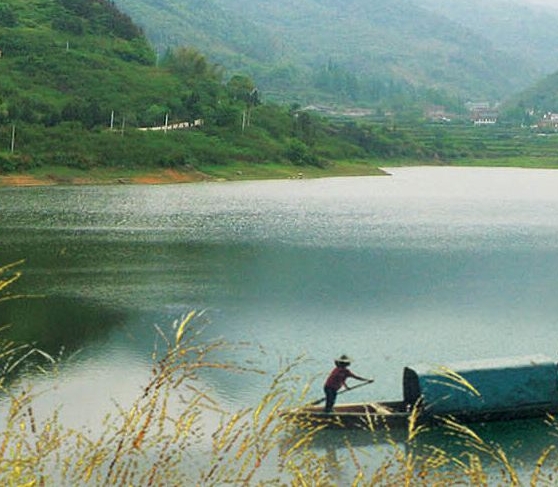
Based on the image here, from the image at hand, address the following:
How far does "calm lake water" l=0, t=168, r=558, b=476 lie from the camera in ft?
109

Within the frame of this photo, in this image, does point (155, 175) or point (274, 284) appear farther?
point (155, 175)

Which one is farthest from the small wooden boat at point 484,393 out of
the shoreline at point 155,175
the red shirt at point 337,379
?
the shoreline at point 155,175

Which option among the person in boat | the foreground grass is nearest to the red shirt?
the person in boat

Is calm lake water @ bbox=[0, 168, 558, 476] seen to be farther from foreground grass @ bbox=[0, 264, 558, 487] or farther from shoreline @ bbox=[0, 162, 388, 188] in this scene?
shoreline @ bbox=[0, 162, 388, 188]

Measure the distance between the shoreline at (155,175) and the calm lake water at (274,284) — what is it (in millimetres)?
9668

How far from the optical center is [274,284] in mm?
51344

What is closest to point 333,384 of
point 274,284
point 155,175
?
point 274,284

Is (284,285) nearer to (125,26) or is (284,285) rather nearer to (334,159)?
(334,159)

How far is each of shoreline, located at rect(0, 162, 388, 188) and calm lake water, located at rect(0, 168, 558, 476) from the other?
967cm

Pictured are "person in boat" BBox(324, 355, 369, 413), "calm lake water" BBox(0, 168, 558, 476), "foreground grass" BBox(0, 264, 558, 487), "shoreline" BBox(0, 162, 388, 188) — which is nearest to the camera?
"foreground grass" BBox(0, 264, 558, 487)

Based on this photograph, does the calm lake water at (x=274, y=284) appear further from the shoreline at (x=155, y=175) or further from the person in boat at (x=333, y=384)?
the shoreline at (x=155, y=175)

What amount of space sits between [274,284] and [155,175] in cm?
7999

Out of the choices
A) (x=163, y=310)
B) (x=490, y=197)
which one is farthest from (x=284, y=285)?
(x=490, y=197)

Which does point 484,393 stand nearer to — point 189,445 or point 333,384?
point 333,384
